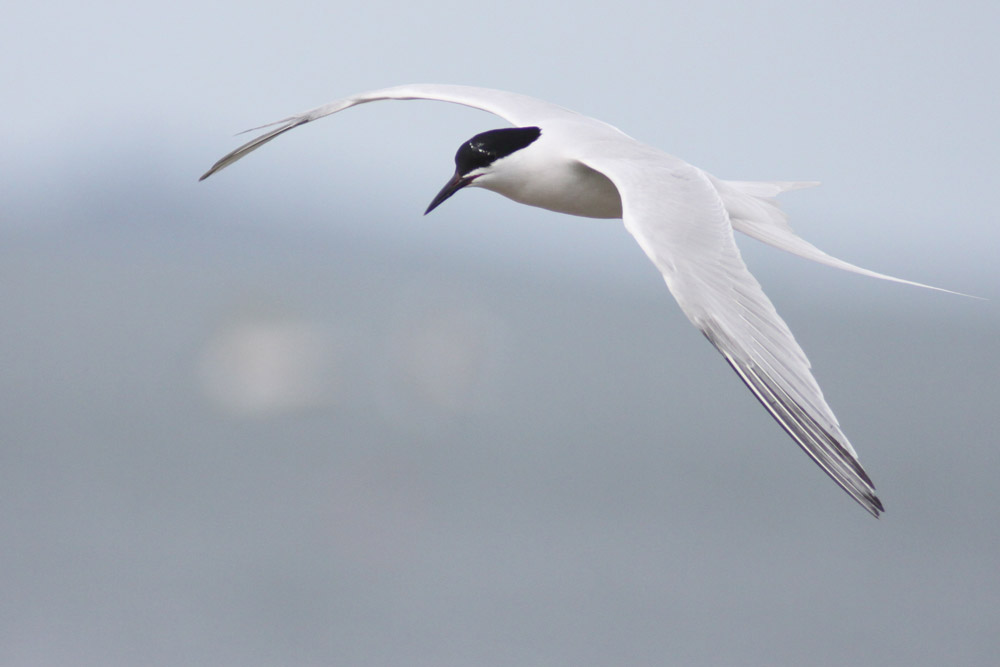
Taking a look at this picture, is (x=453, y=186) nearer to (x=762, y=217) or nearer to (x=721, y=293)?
(x=762, y=217)

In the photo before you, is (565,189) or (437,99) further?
(437,99)

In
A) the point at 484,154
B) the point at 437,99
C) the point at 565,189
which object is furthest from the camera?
the point at 437,99

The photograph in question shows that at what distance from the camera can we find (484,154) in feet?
17.3

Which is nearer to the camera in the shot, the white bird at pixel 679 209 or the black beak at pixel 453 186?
the white bird at pixel 679 209

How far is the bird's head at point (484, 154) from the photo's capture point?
17.0 feet

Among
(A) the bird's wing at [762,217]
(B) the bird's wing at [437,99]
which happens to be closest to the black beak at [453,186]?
(B) the bird's wing at [437,99]

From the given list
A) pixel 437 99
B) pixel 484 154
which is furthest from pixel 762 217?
pixel 437 99

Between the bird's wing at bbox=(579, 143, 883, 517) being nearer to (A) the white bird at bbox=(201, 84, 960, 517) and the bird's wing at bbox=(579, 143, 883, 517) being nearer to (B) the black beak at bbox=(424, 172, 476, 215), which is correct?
(A) the white bird at bbox=(201, 84, 960, 517)

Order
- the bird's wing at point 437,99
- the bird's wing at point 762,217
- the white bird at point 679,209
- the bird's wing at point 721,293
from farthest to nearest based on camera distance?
the bird's wing at point 437,99 < the bird's wing at point 762,217 < the white bird at point 679,209 < the bird's wing at point 721,293

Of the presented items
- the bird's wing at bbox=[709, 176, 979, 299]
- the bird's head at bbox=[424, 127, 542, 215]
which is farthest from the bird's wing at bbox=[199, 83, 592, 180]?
the bird's wing at bbox=[709, 176, 979, 299]

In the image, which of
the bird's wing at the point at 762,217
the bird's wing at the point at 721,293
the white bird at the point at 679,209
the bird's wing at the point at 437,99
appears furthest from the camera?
the bird's wing at the point at 437,99

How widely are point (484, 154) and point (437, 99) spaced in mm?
477

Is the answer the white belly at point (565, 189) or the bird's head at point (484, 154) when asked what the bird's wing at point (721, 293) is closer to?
the white belly at point (565, 189)

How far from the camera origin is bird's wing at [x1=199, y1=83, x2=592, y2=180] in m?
5.60
